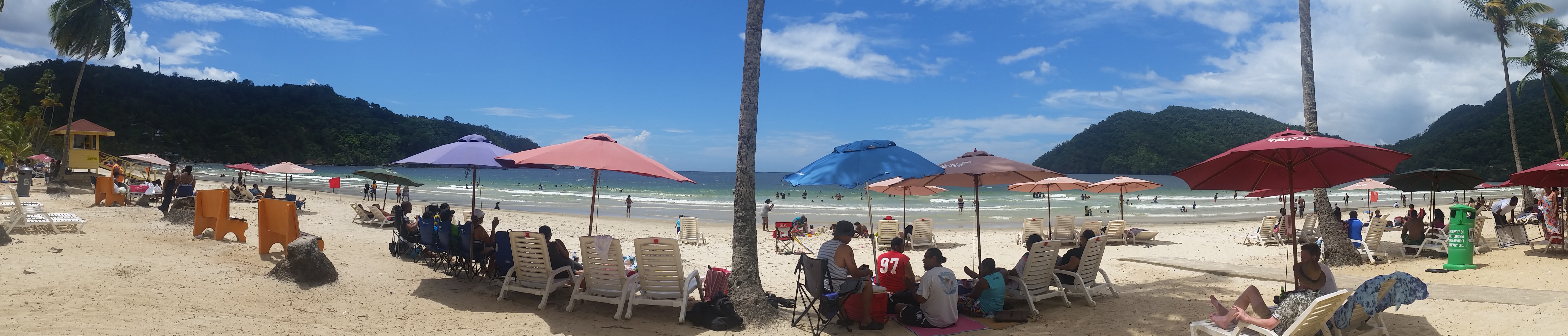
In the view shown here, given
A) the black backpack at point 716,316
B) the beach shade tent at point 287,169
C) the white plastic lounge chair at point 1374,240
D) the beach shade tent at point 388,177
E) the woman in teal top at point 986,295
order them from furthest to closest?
1. the beach shade tent at point 287,169
2. the beach shade tent at point 388,177
3. the white plastic lounge chair at point 1374,240
4. the woman in teal top at point 986,295
5. the black backpack at point 716,316

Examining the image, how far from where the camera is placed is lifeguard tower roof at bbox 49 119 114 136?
19.1 metres

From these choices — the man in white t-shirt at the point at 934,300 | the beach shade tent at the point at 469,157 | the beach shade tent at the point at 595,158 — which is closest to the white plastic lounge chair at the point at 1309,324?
the man in white t-shirt at the point at 934,300

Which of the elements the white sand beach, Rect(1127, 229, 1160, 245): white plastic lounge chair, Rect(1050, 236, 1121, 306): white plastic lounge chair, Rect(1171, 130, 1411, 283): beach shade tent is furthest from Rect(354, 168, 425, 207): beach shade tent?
Rect(1127, 229, 1160, 245): white plastic lounge chair

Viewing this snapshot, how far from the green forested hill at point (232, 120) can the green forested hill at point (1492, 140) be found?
8725cm

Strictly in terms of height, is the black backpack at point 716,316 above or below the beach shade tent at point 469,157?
below

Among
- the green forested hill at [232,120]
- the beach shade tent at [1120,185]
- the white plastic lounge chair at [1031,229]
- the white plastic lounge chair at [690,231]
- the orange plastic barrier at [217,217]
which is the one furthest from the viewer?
the green forested hill at [232,120]

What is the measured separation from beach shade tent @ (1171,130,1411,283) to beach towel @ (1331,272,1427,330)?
1.94ft

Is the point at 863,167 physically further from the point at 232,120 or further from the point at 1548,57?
the point at 232,120

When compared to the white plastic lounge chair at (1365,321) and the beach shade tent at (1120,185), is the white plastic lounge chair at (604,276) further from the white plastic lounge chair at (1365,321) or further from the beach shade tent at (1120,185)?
the beach shade tent at (1120,185)

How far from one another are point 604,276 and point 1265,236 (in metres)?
13.7

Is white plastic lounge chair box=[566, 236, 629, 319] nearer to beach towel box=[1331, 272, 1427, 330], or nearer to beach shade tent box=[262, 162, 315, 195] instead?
beach towel box=[1331, 272, 1427, 330]

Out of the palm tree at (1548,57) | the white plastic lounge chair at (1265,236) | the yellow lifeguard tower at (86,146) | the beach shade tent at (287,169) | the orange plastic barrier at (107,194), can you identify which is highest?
the palm tree at (1548,57)

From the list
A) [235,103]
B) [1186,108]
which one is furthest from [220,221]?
[1186,108]

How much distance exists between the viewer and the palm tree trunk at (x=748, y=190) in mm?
5758
